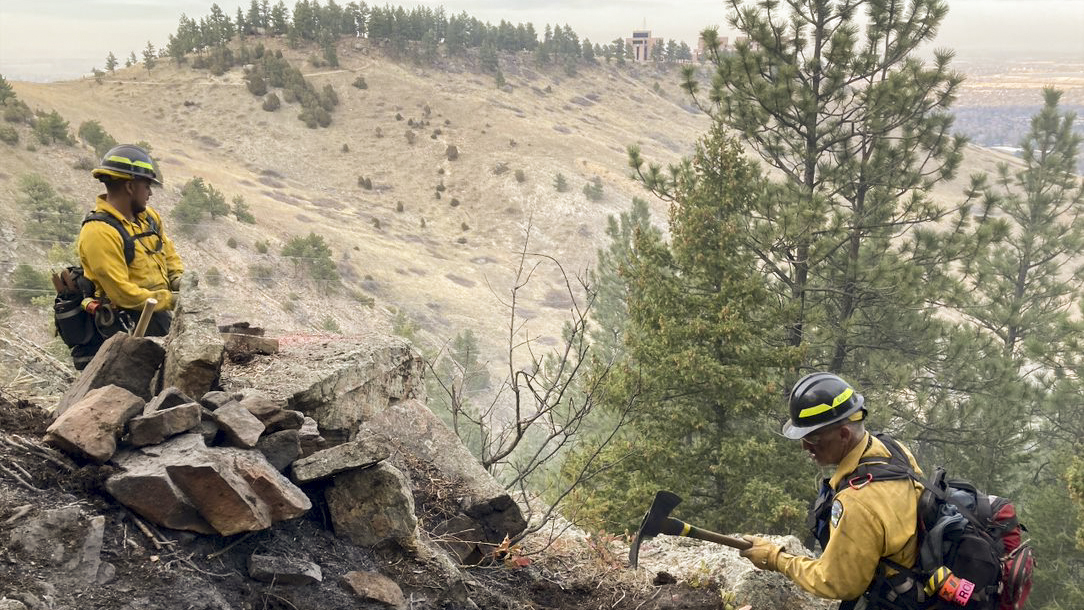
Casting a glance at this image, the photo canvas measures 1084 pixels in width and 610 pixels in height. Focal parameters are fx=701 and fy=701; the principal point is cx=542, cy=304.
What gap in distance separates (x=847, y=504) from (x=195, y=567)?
261cm

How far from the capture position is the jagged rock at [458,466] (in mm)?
4129

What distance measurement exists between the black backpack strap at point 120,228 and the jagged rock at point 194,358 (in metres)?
0.85

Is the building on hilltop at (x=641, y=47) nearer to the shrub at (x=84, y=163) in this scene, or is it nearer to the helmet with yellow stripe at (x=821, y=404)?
the shrub at (x=84, y=163)

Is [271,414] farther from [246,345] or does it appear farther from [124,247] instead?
[124,247]

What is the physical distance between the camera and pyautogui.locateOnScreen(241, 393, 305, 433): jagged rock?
3.49 m

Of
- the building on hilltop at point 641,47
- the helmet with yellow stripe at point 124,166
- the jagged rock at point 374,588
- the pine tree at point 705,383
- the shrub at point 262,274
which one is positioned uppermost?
the building on hilltop at point 641,47

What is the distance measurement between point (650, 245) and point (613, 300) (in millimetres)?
12981

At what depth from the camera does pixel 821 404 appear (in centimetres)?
298

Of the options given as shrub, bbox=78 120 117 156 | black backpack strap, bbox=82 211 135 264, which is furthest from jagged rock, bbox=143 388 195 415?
shrub, bbox=78 120 117 156

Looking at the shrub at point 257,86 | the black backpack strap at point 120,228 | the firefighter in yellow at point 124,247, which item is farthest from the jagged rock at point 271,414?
the shrub at point 257,86

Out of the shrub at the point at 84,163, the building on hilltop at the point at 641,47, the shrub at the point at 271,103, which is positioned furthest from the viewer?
the building on hilltop at the point at 641,47

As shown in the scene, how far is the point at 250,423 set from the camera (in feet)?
10.8

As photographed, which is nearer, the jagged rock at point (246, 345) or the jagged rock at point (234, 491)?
the jagged rock at point (234, 491)

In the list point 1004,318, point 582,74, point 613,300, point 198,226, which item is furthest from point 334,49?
point 1004,318
